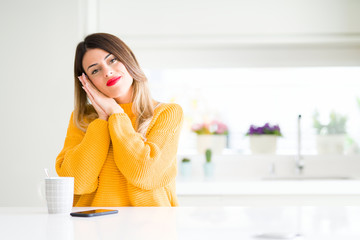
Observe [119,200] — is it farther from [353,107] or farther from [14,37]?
[353,107]

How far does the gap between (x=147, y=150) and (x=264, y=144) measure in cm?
216

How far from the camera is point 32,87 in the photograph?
3.22 metres

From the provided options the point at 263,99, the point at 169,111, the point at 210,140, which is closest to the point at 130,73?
the point at 169,111

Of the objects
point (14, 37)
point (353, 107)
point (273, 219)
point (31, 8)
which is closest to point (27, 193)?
point (14, 37)

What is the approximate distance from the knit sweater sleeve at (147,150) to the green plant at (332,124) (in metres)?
2.29

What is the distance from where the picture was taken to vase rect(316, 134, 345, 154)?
367 centimetres

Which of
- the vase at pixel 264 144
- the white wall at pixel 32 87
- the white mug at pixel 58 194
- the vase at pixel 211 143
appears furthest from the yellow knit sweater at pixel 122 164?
the vase at pixel 264 144

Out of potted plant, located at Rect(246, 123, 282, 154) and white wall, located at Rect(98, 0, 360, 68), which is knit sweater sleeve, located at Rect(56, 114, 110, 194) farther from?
potted plant, located at Rect(246, 123, 282, 154)

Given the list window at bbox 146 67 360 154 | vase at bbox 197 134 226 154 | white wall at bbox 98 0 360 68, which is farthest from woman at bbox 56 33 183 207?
window at bbox 146 67 360 154

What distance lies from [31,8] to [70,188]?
220 cm

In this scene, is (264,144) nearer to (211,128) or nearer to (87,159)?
(211,128)

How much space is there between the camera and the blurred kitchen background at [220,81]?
3178mm

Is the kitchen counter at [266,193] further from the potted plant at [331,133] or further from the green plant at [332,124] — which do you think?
the green plant at [332,124]

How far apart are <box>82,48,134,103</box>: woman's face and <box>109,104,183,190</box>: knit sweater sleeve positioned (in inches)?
5.4
